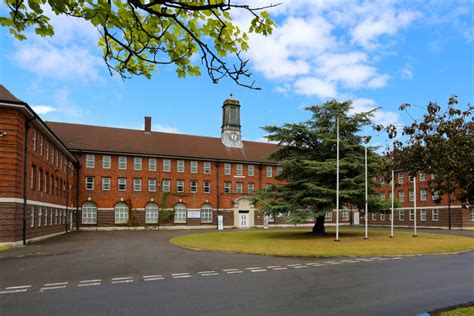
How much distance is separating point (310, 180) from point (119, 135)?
3105 centimetres

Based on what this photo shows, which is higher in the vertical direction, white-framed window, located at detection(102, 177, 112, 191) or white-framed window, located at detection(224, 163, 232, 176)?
white-framed window, located at detection(224, 163, 232, 176)

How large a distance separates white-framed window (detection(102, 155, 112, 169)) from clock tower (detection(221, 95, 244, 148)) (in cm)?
1773

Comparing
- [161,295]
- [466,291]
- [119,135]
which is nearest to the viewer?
[161,295]

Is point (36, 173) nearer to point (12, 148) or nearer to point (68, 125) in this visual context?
point (12, 148)

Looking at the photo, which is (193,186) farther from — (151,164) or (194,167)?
(151,164)

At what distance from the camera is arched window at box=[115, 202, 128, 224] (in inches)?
1907

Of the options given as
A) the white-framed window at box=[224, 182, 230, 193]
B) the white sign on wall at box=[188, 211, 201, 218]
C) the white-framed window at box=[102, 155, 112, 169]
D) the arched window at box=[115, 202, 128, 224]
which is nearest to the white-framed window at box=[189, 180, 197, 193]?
the white sign on wall at box=[188, 211, 201, 218]

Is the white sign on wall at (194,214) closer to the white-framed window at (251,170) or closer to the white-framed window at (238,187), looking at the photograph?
the white-framed window at (238,187)

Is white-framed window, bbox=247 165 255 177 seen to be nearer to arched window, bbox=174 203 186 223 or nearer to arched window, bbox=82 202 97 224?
arched window, bbox=174 203 186 223

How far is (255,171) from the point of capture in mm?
57625

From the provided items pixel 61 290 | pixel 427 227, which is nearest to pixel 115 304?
pixel 61 290

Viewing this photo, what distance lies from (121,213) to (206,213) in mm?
11158

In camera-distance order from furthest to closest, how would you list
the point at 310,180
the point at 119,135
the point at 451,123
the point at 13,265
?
the point at 119,135 → the point at 310,180 → the point at 13,265 → the point at 451,123

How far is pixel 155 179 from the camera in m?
51.2
